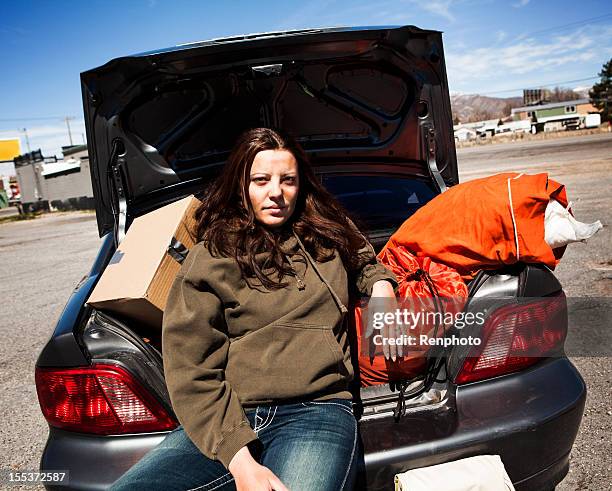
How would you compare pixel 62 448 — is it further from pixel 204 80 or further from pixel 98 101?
pixel 204 80

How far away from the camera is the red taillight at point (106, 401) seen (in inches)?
66.0

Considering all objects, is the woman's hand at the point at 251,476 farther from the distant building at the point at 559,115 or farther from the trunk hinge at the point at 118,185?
the distant building at the point at 559,115

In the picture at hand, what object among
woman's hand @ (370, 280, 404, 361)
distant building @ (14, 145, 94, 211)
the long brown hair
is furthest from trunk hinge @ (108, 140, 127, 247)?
distant building @ (14, 145, 94, 211)

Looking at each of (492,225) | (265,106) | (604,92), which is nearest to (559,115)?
(604,92)

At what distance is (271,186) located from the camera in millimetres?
1770

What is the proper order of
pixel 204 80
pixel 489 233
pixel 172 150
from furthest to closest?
1. pixel 172 150
2. pixel 204 80
3. pixel 489 233

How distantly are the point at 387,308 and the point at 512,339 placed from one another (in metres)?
0.43

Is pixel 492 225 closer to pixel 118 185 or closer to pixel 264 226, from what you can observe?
pixel 264 226

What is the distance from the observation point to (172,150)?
3057 mm

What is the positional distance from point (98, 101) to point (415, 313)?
5.96ft

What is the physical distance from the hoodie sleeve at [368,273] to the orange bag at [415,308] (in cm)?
6

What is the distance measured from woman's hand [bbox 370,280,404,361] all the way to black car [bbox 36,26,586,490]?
0.15m

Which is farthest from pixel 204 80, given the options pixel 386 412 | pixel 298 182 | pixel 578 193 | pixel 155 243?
pixel 578 193

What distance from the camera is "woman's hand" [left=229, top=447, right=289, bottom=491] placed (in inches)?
54.7
